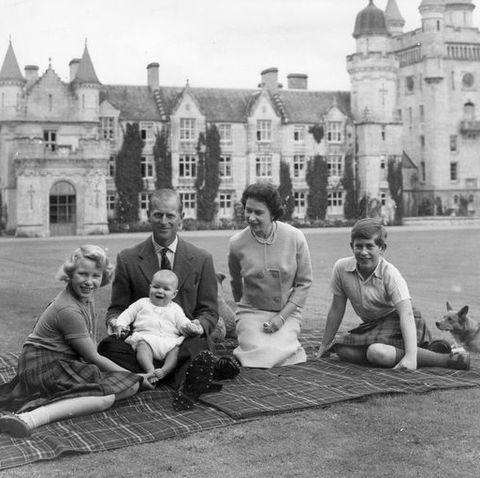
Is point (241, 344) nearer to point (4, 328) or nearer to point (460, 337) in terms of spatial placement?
point (460, 337)

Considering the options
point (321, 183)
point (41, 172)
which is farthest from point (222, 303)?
point (321, 183)

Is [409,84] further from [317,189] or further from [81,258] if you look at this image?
[81,258]

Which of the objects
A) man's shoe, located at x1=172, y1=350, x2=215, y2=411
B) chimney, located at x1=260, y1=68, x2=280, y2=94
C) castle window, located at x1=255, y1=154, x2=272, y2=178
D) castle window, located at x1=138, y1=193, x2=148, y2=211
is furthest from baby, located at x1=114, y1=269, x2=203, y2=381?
chimney, located at x1=260, y1=68, x2=280, y2=94

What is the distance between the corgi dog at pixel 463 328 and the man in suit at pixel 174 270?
2.79m

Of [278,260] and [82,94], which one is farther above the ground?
[82,94]

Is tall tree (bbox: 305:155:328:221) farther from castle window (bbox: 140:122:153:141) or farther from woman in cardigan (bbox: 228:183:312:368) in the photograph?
woman in cardigan (bbox: 228:183:312:368)

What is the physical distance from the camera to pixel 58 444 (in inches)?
218

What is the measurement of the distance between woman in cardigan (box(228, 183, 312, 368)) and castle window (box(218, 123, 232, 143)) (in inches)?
1899

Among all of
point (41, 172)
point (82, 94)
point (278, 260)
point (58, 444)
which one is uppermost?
point (82, 94)

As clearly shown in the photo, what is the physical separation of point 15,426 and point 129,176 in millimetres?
47127

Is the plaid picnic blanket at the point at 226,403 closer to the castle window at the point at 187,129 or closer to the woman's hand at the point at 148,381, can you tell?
the woman's hand at the point at 148,381

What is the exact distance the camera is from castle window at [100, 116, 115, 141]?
52469 mm

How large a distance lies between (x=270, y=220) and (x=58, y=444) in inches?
130

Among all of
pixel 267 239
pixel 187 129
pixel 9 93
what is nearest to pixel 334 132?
pixel 187 129
